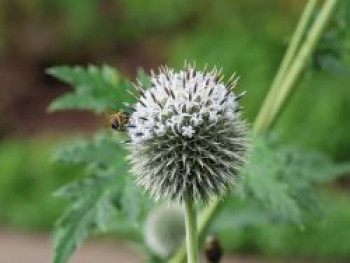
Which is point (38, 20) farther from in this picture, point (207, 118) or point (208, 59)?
point (207, 118)

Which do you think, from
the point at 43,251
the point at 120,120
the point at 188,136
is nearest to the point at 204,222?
the point at 120,120

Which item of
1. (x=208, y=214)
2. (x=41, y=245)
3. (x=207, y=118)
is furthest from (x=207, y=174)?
(x=41, y=245)

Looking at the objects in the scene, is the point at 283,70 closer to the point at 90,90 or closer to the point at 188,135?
the point at 90,90

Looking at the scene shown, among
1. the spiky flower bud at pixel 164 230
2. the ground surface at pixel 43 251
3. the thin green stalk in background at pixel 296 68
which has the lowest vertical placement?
the spiky flower bud at pixel 164 230

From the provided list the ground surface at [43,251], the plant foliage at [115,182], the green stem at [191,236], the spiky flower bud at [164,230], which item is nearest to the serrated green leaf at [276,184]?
the plant foliage at [115,182]

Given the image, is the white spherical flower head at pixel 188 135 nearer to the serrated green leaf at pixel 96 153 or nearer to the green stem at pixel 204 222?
the green stem at pixel 204 222

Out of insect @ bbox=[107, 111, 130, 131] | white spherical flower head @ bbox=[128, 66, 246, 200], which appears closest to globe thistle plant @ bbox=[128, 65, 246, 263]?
white spherical flower head @ bbox=[128, 66, 246, 200]

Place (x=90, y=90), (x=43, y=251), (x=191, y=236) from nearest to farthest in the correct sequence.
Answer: (x=191, y=236) → (x=90, y=90) → (x=43, y=251)
